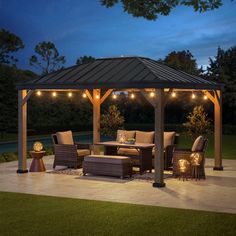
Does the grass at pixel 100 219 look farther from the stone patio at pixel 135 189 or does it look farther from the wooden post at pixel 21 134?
the wooden post at pixel 21 134

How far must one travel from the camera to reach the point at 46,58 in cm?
5497

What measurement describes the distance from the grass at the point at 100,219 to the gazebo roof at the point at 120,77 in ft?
12.3

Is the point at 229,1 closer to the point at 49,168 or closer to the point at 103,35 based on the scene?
the point at 49,168

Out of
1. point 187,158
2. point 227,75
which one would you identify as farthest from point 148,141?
point 227,75

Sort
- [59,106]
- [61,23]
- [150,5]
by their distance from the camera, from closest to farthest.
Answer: [150,5], [59,106], [61,23]

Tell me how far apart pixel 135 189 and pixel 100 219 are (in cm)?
305

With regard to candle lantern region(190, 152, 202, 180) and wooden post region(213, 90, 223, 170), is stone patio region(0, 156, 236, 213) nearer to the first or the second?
candle lantern region(190, 152, 202, 180)

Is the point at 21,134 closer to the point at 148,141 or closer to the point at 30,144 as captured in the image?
the point at 148,141

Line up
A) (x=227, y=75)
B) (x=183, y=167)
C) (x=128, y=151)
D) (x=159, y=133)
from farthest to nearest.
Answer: (x=227, y=75) → (x=128, y=151) → (x=183, y=167) → (x=159, y=133)

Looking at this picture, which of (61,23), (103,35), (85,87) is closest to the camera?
(85,87)

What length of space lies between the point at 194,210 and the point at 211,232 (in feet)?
5.03

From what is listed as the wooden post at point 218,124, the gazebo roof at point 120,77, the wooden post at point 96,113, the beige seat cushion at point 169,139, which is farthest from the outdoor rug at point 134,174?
the gazebo roof at point 120,77

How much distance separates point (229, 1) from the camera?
6.56 meters

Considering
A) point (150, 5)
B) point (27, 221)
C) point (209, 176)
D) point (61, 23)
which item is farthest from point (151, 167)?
point (61, 23)
